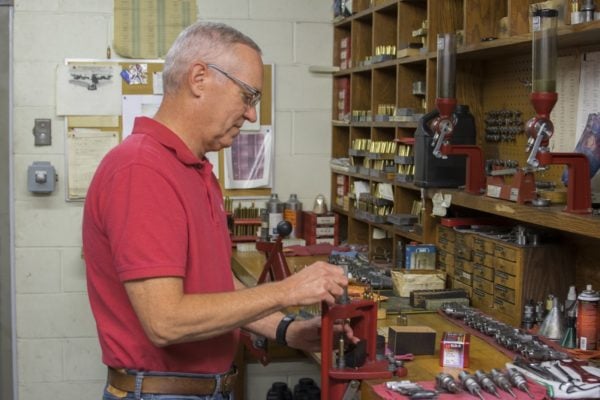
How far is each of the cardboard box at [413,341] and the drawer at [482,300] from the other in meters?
0.49

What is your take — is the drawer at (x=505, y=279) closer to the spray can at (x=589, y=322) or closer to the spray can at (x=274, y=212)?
the spray can at (x=589, y=322)

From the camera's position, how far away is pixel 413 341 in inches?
92.1

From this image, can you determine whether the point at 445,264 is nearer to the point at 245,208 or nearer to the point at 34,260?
the point at 245,208

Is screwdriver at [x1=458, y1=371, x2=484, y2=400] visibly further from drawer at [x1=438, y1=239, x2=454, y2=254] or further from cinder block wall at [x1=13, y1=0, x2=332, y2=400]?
cinder block wall at [x1=13, y1=0, x2=332, y2=400]

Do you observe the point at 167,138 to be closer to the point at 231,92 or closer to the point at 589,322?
the point at 231,92

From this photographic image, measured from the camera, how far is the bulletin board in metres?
4.45

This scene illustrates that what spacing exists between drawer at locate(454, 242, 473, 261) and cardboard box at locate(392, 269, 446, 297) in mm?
117

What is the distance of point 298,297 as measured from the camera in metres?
1.77

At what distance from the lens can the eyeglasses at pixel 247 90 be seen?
1.86 meters

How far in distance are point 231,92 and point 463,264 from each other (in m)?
1.38

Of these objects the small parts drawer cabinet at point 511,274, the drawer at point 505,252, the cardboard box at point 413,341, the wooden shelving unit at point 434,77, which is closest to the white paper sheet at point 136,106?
the wooden shelving unit at point 434,77

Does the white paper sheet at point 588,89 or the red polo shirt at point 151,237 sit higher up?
the white paper sheet at point 588,89

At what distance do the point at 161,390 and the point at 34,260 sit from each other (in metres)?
2.85

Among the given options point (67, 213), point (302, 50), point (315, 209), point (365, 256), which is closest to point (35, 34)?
point (67, 213)
